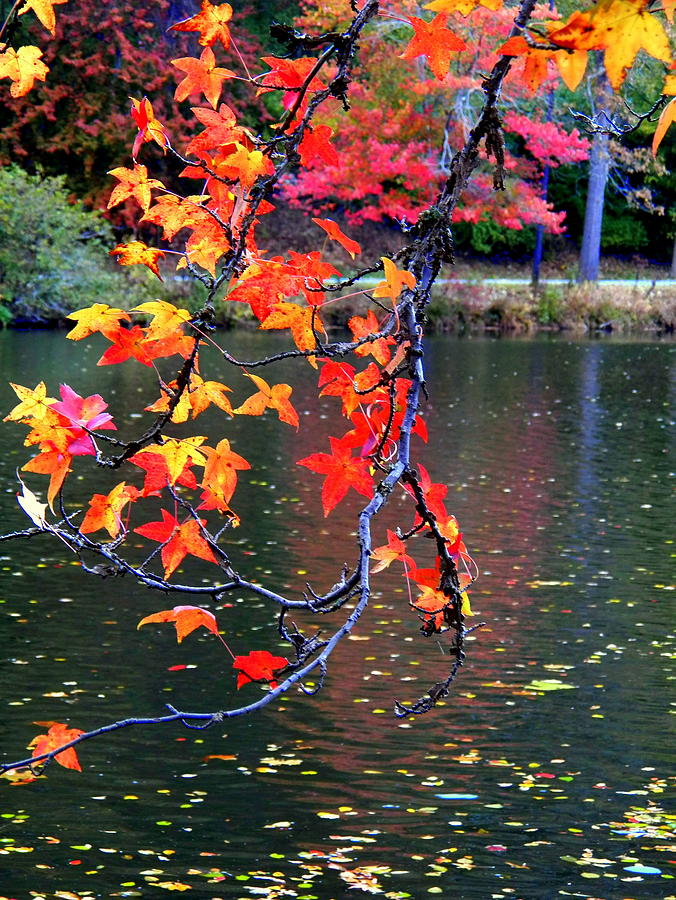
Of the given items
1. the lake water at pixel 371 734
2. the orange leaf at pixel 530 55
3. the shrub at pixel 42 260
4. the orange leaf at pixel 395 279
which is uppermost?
the orange leaf at pixel 530 55

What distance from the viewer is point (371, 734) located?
619cm

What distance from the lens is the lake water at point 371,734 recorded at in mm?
4797

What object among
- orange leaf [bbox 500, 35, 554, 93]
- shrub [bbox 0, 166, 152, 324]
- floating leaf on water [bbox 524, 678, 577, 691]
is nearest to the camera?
orange leaf [bbox 500, 35, 554, 93]

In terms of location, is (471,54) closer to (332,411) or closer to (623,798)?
(332,411)

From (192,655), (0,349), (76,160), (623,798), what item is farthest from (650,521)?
(76,160)

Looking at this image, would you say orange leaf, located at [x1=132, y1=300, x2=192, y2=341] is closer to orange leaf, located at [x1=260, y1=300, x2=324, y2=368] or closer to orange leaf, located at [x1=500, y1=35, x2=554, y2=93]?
orange leaf, located at [x1=260, y1=300, x2=324, y2=368]

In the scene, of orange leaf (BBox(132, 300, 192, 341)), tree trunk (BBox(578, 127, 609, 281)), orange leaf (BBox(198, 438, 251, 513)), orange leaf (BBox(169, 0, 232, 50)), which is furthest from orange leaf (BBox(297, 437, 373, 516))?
tree trunk (BBox(578, 127, 609, 281))

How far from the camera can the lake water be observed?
189 inches

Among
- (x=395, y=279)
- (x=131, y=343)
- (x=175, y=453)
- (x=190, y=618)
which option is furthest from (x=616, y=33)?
(x=190, y=618)

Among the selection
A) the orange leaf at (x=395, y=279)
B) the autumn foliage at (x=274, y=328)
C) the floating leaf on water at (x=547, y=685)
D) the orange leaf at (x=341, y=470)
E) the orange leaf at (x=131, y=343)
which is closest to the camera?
the orange leaf at (x=395, y=279)

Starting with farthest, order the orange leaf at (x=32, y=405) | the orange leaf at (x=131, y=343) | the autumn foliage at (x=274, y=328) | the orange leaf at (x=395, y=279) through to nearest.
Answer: the orange leaf at (x=32, y=405) < the orange leaf at (x=131, y=343) < the autumn foliage at (x=274, y=328) < the orange leaf at (x=395, y=279)

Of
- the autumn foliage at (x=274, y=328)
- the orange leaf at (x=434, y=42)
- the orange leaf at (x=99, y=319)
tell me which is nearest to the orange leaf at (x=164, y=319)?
the autumn foliage at (x=274, y=328)

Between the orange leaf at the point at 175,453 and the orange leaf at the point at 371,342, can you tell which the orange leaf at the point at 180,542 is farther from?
the orange leaf at the point at 371,342

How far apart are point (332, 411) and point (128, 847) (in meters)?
14.3
